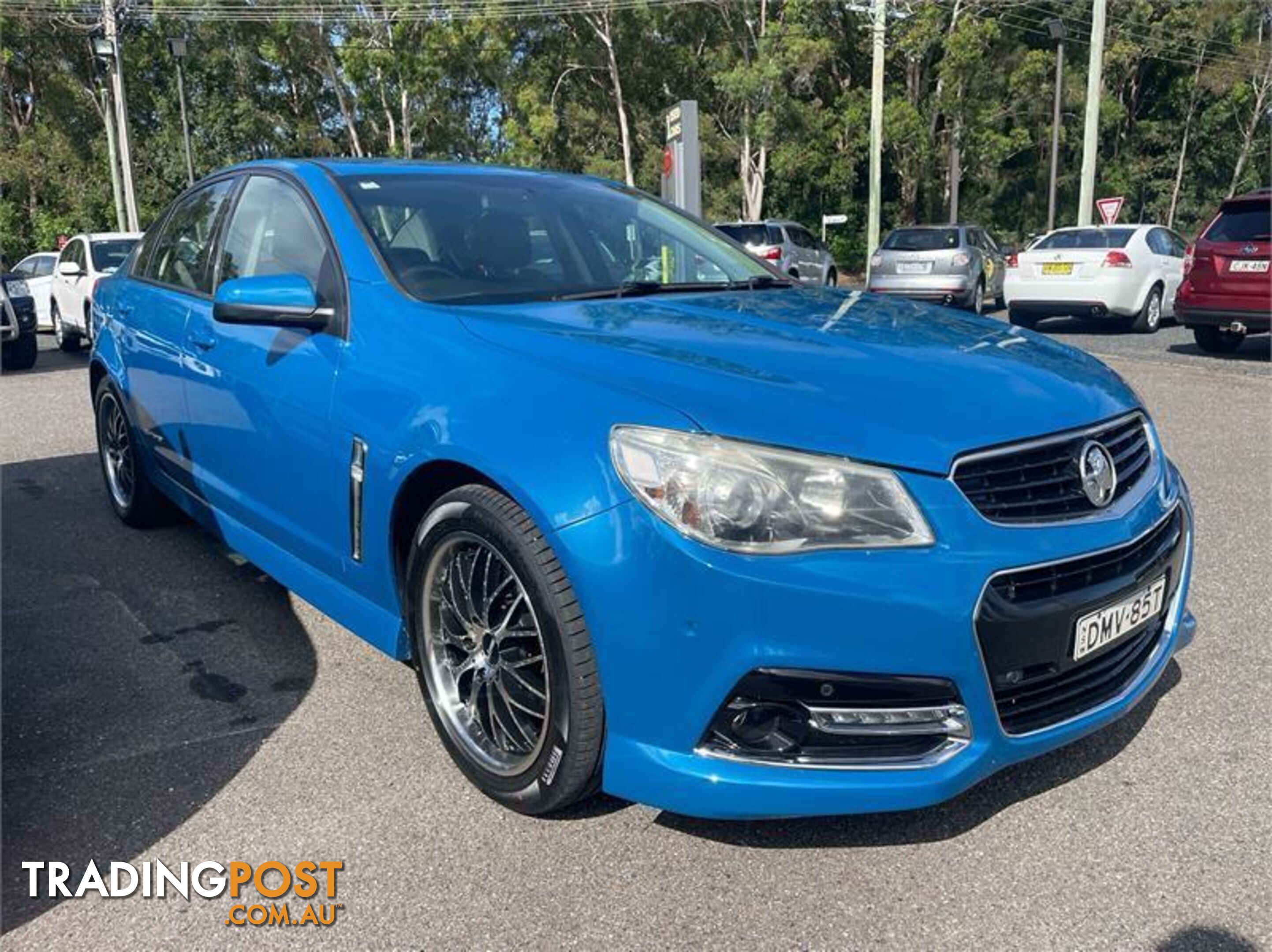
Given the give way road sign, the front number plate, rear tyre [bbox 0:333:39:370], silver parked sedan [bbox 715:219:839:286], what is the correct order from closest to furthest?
the front number plate < rear tyre [bbox 0:333:39:370] < silver parked sedan [bbox 715:219:839:286] < the give way road sign

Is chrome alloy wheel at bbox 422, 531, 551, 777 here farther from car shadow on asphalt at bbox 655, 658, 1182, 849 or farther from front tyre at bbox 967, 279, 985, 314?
front tyre at bbox 967, 279, 985, 314

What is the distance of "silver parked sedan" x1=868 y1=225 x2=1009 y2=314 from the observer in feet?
54.6

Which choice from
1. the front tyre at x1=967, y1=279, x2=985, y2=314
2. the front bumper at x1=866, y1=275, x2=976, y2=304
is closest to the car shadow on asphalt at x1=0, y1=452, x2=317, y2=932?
the front bumper at x1=866, y1=275, x2=976, y2=304

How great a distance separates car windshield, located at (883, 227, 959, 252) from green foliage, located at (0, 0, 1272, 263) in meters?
13.7

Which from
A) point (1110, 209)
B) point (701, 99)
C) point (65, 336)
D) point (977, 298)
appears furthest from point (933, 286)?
point (701, 99)

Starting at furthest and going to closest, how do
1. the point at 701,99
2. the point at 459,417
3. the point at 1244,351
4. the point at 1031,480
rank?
the point at 701,99 → the point at 1244,351 → the point at 459,417 → the point at 1031,480

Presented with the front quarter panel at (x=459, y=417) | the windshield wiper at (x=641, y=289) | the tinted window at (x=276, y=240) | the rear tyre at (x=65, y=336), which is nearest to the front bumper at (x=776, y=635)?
the front quarter panel at (x=459, y=417)

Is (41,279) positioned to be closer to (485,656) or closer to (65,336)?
(65,336)

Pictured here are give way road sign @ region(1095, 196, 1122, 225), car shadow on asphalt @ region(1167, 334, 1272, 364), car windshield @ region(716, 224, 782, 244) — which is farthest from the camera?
give way road sign @ region(1095, 196, 1122, 225)

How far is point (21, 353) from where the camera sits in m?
12.7

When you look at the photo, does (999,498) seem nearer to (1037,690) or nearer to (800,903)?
(1037,690)

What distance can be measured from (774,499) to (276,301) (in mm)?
1696

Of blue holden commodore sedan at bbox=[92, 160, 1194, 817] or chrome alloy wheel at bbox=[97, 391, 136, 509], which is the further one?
chrome alloy wheel at bbox=[97, 391, 136, 509]

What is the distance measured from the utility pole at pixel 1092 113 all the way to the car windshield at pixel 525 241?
18.1 m
